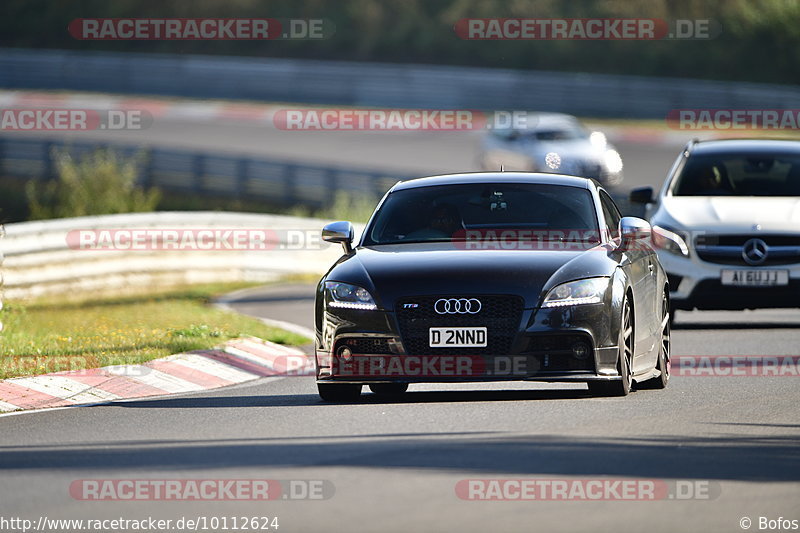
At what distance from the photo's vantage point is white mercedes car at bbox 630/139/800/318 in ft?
56.5

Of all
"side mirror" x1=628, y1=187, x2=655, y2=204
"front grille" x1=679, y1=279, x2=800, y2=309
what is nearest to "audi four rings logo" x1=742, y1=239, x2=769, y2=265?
"front grille" x1=679, y1=279, x2=800, y2=309

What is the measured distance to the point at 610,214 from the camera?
12992mm

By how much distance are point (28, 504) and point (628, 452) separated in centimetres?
318

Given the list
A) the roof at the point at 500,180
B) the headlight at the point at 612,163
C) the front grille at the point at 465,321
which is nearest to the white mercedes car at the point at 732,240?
the roof at the point at 500,180

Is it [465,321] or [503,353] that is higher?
[465,321]

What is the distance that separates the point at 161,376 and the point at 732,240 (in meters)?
6.51

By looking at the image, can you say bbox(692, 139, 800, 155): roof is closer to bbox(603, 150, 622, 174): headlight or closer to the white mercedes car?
the white mercedes car

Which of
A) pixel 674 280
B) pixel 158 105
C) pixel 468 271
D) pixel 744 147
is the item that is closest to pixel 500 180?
pixel 468 271

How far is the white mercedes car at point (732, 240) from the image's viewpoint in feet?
56.5

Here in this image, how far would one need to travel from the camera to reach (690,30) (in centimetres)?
5856

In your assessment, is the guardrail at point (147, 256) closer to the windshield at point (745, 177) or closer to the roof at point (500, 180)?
the windshield at point (745, 177)

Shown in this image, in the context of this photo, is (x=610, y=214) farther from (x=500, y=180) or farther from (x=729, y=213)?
(x=729, y=213)

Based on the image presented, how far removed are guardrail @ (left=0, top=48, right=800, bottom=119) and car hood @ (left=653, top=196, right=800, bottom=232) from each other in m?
29.4

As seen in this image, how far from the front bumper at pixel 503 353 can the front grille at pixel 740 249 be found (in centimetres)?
636
